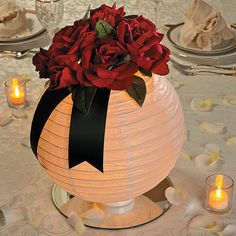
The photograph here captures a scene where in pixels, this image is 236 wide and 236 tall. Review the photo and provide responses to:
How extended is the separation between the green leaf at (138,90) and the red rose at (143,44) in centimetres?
3

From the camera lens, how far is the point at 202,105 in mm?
1409

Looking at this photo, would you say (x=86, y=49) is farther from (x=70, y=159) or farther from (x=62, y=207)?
(x=62, y=207)

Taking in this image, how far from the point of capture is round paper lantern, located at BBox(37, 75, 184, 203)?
36.4 inches

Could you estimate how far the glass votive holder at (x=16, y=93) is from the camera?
4.62ft

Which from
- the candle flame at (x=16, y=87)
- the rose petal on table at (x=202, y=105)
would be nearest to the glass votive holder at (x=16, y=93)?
the candle flame at (x=16, y=87)

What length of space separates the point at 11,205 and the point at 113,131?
0.32 m

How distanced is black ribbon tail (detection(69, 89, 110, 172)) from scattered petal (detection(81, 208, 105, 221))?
0.16 m

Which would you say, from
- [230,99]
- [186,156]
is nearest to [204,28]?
[230,99]

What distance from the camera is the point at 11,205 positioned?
112 centimetres

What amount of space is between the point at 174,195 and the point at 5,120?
473 millimetres

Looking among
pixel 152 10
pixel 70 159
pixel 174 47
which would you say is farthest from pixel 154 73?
pixel 152 10

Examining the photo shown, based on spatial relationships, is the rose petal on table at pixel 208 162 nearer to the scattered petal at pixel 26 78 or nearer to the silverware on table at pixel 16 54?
the scattered petal at pixel 26 78

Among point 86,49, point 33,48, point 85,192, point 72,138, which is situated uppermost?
point 86,49

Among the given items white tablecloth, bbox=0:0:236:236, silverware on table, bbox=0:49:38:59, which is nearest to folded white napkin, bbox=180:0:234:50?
white tablecloth, bbox=0:0:236:236
